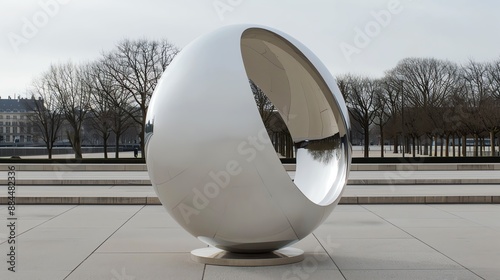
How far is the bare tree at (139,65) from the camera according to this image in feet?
150

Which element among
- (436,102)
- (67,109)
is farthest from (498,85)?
(67,109)

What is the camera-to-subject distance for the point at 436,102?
69.5 m

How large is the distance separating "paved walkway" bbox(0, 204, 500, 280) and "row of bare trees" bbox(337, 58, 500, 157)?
4117 centimetres

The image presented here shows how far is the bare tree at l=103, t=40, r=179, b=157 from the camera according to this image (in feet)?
150

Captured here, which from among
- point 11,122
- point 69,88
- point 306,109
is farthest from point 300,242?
point 11,122

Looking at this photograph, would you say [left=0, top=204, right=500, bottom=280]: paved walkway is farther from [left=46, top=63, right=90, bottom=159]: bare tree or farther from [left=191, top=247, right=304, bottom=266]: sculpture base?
[left=46, top=63, right=90, bottom=159]: bare tree

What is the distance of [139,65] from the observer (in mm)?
47062

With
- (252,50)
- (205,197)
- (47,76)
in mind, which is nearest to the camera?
(205,197)

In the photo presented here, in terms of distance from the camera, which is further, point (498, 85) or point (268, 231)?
point (498, 85)

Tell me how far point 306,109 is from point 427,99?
216 feet

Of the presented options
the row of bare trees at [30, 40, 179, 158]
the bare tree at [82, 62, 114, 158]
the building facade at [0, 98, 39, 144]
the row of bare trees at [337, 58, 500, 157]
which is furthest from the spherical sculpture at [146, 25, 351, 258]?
the building facade at [0, 98, 39, 144]

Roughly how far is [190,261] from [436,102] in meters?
65.4

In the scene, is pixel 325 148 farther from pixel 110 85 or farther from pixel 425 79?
pixel 425 79

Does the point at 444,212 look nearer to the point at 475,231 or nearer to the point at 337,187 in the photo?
the point at 475,231
